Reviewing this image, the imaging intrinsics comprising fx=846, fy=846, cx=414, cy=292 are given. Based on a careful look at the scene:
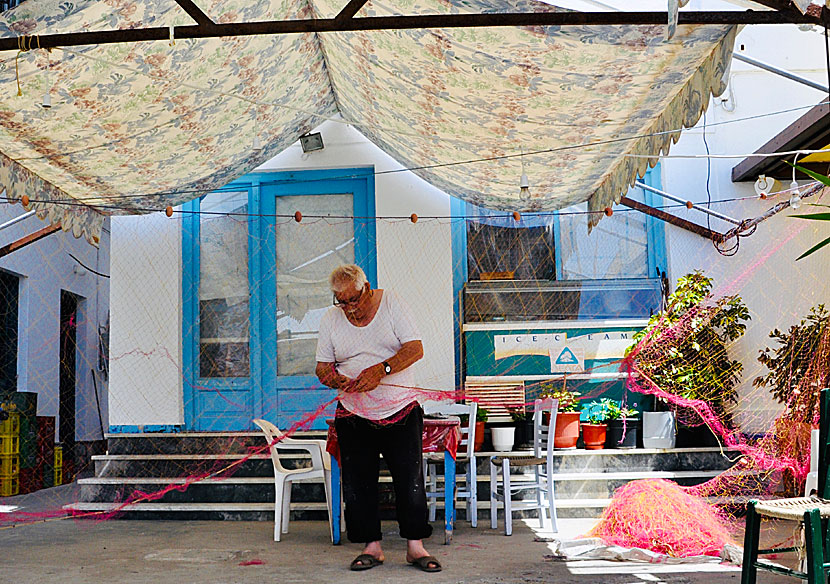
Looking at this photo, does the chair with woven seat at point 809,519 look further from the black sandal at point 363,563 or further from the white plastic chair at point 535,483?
the white plastic chair at point 535,483

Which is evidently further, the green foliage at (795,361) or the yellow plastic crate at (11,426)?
the yellow plastic crate at (11,426)

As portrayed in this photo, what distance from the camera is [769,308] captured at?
7500mm

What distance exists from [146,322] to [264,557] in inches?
132

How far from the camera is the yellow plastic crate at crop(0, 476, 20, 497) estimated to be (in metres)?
8.75

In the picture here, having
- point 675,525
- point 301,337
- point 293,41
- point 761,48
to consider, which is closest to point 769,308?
point 761,48

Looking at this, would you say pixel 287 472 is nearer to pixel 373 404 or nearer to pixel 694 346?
pixel 373 404

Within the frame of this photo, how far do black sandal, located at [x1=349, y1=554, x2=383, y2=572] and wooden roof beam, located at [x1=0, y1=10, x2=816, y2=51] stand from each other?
2660mm

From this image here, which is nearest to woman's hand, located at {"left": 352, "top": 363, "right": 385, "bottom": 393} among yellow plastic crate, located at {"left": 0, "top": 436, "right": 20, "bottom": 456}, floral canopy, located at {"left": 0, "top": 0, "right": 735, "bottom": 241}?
floral canopy, located at {"left": 0, "top": 0, "right": 735, "bottom": 241}

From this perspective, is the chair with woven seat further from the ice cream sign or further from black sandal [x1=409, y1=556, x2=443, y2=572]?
the ice cream sign

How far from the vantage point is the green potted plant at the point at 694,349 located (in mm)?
6844

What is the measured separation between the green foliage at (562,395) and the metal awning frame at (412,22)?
3.97 meters

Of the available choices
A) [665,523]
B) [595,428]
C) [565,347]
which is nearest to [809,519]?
[665,523]

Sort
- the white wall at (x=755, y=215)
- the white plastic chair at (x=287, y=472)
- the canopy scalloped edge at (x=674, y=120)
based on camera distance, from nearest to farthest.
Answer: the canopy scalloped edge at (x=674, y=120), the white plastic chair at (x=287, y=472), the white wall at (x=755, y=215)

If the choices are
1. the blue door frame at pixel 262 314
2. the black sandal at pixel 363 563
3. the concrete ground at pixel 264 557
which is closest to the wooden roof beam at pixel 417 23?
the concrete ground at pixel 264 557
